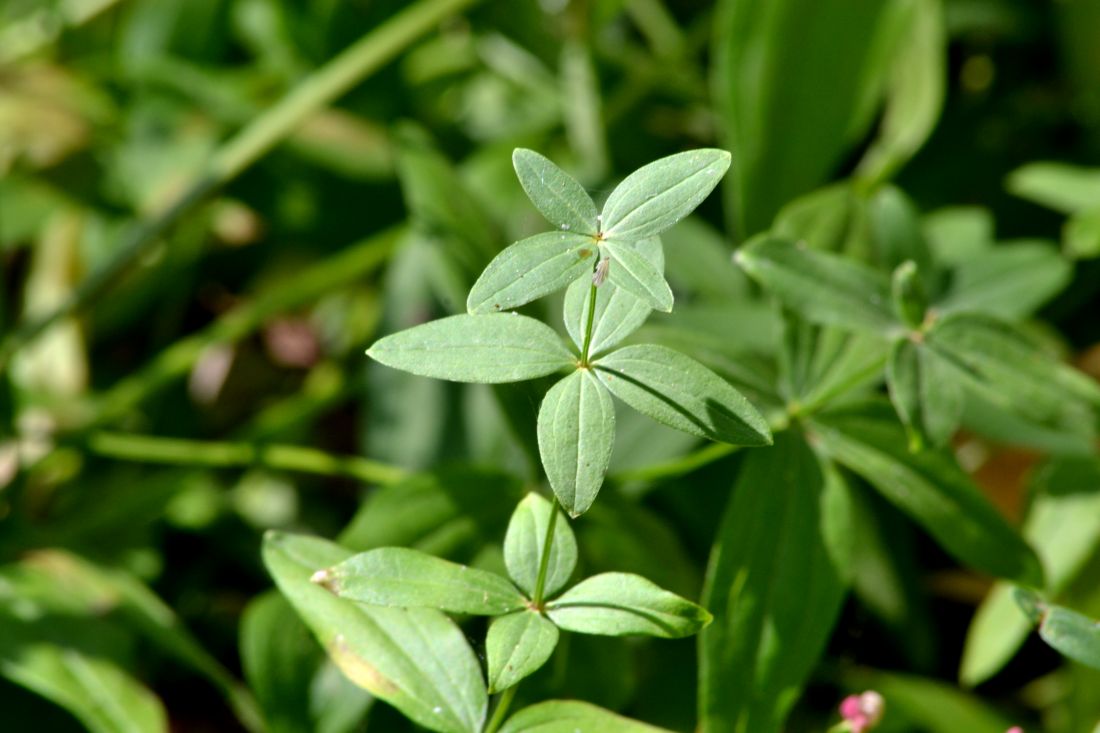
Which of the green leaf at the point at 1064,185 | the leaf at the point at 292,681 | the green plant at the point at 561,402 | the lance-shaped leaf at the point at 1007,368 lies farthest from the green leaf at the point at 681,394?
the green leaf at the point at 1064,185

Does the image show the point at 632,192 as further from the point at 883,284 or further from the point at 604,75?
the point at 604,75

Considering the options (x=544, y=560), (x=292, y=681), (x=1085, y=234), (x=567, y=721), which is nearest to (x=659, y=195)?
(x=544, y=560)

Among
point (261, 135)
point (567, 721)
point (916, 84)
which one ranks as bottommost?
point (567, 721)

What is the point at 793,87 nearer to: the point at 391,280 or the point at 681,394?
the point at 391,280

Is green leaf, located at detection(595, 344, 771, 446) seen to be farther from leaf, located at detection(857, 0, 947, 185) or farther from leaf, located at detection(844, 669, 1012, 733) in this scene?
leaf, located at detection(857, 0, 947, 185)

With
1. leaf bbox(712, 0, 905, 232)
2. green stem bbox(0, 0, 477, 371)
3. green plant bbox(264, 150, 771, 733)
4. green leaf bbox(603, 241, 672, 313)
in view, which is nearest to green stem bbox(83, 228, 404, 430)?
green stem bbox(0, 0, 477, 371)

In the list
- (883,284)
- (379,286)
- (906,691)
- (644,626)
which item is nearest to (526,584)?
(644,626)
